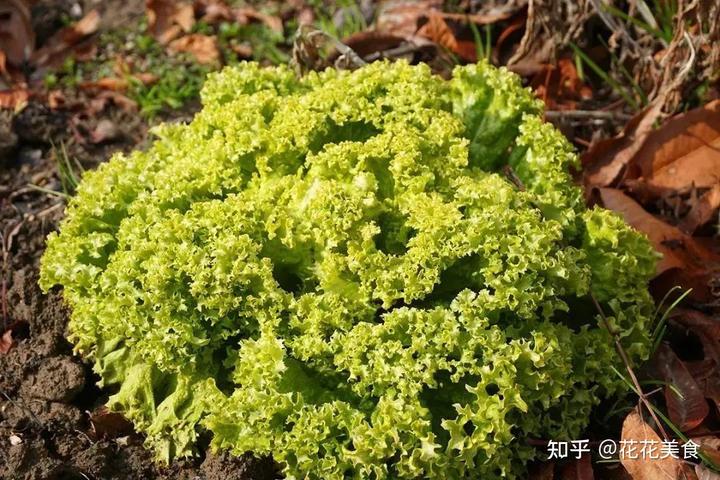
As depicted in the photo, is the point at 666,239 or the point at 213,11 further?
the point at 213,11

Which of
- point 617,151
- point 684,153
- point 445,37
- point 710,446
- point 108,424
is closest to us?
point 710,446

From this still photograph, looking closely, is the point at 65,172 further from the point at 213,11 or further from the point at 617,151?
the point at 617,151

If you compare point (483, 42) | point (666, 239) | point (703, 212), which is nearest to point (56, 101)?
point (483, 42)

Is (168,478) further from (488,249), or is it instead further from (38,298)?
(488,249)

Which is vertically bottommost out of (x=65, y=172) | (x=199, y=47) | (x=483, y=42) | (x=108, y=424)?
(x=108, y=424)

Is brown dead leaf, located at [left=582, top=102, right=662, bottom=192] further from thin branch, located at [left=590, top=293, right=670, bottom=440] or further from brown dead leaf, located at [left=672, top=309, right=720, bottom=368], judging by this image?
thin branch, located at [left=590, top=293, right=670, bottom=440]

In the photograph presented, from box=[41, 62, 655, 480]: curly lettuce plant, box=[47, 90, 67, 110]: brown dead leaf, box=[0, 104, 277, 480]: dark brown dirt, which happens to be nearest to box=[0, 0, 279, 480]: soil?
box=[0, 104, 277, 480]: dark brown dirt

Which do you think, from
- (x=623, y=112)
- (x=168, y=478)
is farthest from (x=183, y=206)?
(x=623, y=112)
